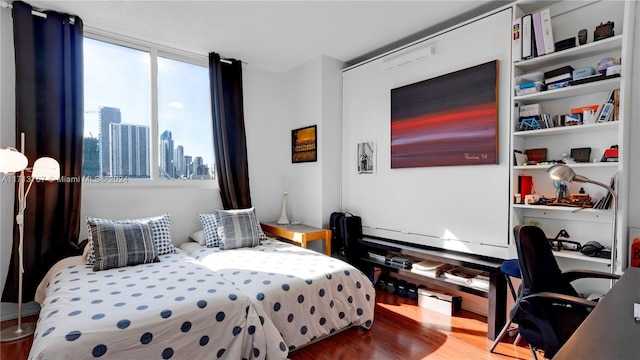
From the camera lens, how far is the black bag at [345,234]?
3571 millimetres

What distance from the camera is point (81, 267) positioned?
245cm

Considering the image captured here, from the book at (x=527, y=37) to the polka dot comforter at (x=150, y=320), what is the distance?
2.67m

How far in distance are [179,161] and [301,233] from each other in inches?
64.2

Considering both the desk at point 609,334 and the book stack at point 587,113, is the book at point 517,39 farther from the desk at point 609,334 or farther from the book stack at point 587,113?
the desk at point 609,334

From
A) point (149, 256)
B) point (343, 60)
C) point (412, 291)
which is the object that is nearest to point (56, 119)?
point (149, 256)

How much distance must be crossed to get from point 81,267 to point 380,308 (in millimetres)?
2550

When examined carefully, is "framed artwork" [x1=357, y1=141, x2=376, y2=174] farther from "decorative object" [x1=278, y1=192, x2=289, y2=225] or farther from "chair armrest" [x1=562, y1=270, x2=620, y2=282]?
"chair armrest" [x1=562, y1=270, x2=620, y2=282]

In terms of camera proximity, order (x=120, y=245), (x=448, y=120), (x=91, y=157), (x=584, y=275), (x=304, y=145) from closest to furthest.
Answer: (x=584, y=275)
(x=120, y=245)
(x=448, y=120)
(x=91, y=157)
(x=304, y=145)

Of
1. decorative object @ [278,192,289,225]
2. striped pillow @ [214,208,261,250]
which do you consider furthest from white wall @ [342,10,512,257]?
striped pillow @ [214,208,261,250]

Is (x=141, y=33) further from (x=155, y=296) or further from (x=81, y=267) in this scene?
(x=155, y=296)

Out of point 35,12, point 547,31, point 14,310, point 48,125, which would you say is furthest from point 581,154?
point 14,310

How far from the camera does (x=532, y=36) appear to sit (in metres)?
2.36

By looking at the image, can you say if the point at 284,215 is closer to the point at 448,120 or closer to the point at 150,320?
the point at 448,120

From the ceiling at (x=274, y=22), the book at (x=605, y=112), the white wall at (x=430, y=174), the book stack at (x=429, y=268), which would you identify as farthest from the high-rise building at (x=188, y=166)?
the book at (x=605, y=112)
